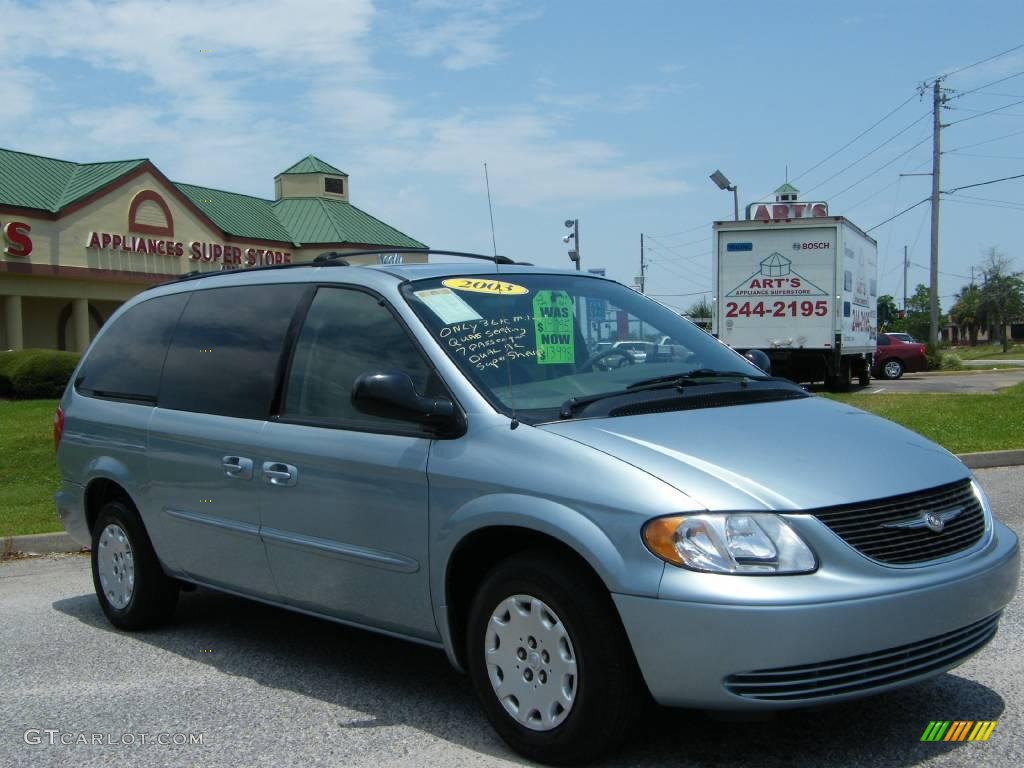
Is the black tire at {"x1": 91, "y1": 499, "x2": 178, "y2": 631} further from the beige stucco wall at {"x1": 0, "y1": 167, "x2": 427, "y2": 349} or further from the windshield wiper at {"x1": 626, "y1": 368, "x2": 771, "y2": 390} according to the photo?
the beige stucco wall at {"x1": 0, "y1": 167, "x2": 427, "y2": 349}

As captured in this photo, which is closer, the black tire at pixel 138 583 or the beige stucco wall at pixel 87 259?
the black tire at pixel 138 583

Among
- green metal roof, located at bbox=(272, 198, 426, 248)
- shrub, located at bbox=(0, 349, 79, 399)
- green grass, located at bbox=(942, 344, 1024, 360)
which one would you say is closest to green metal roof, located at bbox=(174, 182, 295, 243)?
green metal roof, located at bbox=(272, 198, 426, 248)

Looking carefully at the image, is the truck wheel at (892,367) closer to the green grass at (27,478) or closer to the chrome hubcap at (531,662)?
the green grass at (27,478)

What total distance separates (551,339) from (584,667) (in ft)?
5.14

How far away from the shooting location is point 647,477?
3.62 metres

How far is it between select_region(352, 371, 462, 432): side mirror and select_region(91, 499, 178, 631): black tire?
2310 millimetres

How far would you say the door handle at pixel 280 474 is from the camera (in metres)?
4.81

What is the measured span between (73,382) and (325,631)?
90.4 inches

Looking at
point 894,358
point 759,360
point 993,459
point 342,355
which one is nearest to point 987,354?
point 894,358

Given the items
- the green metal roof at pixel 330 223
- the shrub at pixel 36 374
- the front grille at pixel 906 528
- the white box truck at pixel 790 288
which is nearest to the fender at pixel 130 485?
the front grille at pixel 906 528

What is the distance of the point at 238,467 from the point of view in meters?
5.11

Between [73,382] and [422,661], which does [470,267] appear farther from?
[73,382]

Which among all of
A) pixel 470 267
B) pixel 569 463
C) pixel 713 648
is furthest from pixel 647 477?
pixel 470 267

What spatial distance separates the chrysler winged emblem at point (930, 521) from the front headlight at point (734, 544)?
38cm
